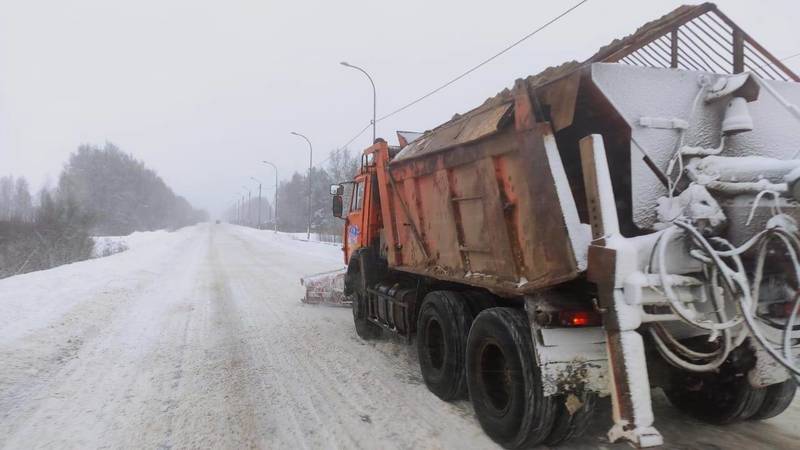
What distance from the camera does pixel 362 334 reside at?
6969 mm

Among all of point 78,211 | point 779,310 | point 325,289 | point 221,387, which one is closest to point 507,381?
point 779,310

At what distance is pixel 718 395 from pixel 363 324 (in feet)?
14.4

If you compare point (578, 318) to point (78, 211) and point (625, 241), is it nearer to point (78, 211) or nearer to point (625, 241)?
point (625, 241)

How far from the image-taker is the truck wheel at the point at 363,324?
6898 mm

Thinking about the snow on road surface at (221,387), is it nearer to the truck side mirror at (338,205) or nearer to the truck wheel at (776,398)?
the truck wheel at (776,398)

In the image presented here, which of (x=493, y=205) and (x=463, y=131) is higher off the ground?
(x=463, y=131)

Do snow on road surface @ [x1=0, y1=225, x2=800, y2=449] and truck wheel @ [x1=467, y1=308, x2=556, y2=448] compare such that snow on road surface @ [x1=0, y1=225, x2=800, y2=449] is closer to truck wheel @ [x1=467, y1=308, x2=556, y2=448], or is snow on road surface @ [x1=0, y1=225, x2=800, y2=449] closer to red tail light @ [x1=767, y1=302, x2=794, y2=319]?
truck wheel @ [x1=467, y1=308, x2=556, y2=448]

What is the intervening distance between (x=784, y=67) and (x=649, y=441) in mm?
3084

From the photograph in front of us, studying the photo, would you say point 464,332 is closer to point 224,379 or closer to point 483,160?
point 483,160

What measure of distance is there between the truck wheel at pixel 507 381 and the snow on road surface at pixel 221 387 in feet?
0.71

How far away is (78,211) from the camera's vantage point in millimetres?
24359

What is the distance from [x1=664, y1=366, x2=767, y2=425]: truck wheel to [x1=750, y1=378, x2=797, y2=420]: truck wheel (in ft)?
0.16

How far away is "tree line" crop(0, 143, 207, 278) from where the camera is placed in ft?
64.5

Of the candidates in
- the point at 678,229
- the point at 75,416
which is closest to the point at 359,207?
the point at 75,416
